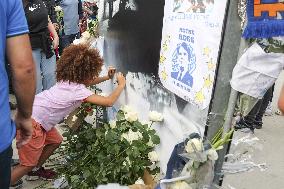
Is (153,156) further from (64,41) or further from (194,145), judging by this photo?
(64,41)

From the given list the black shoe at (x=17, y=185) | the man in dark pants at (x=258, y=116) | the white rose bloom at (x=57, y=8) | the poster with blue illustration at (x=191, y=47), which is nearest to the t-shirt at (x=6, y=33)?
the poster with blue illustration at (x=191, y=47)

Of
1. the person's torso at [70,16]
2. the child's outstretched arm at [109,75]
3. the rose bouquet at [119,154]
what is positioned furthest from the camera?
the person's torso at [70,16]

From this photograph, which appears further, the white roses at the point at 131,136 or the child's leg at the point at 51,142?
the child's leg at the point at 51,142

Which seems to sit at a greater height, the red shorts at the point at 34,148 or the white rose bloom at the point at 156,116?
the white rose bloom at the point at 156,116

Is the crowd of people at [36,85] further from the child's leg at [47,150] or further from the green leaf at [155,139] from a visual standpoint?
the green leaf at [155,139]

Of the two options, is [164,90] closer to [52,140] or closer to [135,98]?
[135,98]

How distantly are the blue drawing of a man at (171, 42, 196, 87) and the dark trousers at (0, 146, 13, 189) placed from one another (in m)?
0.95

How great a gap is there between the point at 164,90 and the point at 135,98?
52cm

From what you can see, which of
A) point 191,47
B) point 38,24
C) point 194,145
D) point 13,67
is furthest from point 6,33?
point 38,24

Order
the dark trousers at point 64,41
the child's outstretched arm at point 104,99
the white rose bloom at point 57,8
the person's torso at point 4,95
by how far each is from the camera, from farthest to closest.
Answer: the dark trousers at point 64,41, the white rose bloom at point 57,8, the child's outstretched arm at point 104,99, the person's torso at point 4,95

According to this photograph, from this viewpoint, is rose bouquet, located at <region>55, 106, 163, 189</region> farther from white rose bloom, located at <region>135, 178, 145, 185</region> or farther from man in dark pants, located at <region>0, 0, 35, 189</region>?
man in dark pants, located at <region>0, 0, 35, 189</region>
